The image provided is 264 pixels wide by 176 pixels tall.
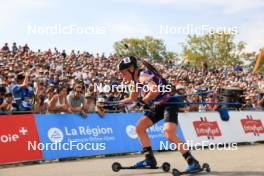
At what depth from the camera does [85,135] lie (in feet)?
44.7

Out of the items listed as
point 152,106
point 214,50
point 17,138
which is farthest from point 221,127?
point 214,50

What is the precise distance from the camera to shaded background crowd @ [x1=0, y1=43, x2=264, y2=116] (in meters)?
13.9

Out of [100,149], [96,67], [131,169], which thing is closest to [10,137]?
[100,149]

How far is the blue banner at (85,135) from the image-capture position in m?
12.9

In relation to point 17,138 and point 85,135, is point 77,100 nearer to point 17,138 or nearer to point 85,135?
point 85,135

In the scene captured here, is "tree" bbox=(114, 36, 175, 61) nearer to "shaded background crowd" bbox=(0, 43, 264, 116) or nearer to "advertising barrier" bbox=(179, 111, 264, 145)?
"shaded background crowd" bbox=(0, 43, 264, 116)

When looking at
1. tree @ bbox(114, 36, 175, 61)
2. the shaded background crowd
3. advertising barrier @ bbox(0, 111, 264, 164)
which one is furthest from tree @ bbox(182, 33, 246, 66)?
advertising barrier @ bbox(0, 111, 264, 164)

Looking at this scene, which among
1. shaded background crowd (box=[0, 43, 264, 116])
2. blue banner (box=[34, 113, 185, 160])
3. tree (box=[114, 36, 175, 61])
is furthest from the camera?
tree (box=[114, 36, 175, 61])

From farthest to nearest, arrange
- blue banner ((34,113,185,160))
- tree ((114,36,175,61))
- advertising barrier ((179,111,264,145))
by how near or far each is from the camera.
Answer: tree ((114,36,175,61))
advertising barrier ((179,111,264,145))
blue banner ((34,113,185,160))

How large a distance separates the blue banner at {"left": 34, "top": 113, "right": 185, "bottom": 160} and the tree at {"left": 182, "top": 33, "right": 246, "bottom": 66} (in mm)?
47691

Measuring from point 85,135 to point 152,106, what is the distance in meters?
4.93

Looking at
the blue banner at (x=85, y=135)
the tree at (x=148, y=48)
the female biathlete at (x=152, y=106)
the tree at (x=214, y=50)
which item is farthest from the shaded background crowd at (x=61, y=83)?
the tree at (x=148, y=48)

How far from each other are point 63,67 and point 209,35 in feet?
148

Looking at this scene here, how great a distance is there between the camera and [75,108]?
1402 centimetres
